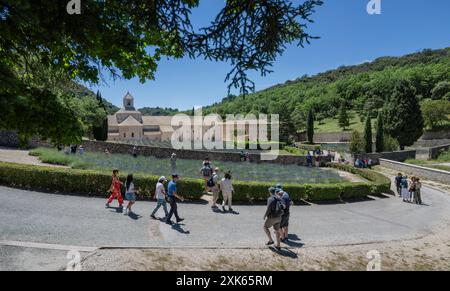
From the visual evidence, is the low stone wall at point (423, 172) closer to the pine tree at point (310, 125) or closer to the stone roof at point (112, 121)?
the pine tree at point (310, 125)

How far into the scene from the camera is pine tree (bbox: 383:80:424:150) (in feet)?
134

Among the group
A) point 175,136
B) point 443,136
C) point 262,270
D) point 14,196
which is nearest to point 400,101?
point 443,136

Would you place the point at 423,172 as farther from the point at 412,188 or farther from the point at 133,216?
the point at 133,216

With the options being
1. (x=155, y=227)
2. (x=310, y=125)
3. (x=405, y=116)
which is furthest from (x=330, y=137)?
(x=155, y=227)

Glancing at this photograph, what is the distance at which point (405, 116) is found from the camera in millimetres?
40656

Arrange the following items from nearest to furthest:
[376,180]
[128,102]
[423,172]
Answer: [376,180]
[423,172]
[128,102]

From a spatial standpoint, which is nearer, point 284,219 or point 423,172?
point 284,219

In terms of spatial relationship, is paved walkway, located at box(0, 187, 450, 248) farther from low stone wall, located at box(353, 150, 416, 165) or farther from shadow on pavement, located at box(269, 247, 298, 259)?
low stone wall, located at box(353, 150, 416, 165)

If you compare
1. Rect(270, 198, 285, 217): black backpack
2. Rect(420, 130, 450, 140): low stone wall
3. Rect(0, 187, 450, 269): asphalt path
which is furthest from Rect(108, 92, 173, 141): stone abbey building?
Rect(270, 198, 285, 217): black backpack

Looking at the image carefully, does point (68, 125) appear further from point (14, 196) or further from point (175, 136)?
point (175, 136)

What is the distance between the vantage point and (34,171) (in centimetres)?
1292

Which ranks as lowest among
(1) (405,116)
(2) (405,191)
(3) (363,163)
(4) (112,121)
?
(2) (405,191)

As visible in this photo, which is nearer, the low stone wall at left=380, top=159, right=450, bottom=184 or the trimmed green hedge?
the trimmed green hedge

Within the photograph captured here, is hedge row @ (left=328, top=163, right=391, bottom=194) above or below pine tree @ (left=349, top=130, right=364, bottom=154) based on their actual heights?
below
